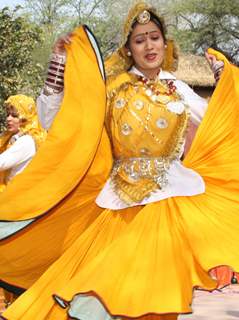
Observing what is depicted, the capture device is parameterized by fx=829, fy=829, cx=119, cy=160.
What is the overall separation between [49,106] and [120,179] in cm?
55

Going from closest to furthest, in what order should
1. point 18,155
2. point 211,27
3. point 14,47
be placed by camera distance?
point 18,155, point 14,47, point 211,27

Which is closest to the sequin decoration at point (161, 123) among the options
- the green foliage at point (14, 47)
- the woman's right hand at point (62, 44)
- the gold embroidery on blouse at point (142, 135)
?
the gold embroidery on blouse at point (142, 135)

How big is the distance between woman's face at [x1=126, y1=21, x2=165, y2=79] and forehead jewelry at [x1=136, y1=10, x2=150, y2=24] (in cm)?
2

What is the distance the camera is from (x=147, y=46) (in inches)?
170

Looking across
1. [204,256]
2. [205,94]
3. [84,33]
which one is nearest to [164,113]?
[84,33]

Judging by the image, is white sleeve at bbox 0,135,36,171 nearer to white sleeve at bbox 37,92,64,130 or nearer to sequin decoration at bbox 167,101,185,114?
white sleeve at bbox 37,92,64,130

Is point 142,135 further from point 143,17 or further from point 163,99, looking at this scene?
point 143,17

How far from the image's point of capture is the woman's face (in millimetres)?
4340

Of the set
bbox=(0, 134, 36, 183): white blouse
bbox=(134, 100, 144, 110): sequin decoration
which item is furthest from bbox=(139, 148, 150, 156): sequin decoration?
bbox=(0, 134, 36, 183): white blouse

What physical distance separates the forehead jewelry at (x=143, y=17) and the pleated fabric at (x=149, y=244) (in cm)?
57

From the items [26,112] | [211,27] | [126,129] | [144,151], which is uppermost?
[211,27]

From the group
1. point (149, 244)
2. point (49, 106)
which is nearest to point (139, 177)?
point (149, 244)

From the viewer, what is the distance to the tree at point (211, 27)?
129 ft

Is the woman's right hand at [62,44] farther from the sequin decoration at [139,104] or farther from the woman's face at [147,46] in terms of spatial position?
the sequin decoration at [139,104]
